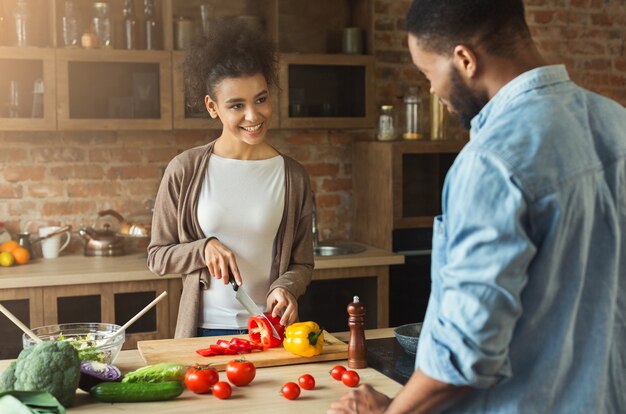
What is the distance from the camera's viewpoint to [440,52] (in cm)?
138

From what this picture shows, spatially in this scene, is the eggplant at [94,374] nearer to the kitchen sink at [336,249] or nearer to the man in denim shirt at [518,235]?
the man in denim shirt at [518,235]

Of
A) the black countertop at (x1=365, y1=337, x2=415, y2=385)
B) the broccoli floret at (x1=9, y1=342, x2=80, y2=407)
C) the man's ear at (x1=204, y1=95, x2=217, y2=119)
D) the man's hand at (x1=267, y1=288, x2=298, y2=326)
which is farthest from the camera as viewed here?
the man's ear at (x1=204, y1=95, x2=217, y2=119)

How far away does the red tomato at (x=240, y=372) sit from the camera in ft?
6.77

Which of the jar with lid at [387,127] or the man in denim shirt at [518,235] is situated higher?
the jar with lid at [387,127]

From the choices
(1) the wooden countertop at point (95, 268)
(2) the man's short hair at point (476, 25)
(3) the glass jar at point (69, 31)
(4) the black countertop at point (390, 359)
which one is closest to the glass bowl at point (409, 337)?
(4) the black countertop at point (390, 359)

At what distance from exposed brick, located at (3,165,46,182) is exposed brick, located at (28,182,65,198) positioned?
42mm

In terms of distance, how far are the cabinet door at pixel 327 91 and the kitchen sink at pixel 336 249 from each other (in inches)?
26.6

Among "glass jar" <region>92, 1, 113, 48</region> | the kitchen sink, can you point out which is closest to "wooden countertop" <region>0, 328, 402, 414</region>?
the kitchen sink

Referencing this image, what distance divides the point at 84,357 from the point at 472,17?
1.35m

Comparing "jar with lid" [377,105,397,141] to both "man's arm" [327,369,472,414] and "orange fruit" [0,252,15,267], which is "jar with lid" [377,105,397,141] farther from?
"man's arm" [327,369,472,414]

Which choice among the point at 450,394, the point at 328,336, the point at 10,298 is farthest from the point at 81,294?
the point at 450,394

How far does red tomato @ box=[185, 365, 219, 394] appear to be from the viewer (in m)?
2.03

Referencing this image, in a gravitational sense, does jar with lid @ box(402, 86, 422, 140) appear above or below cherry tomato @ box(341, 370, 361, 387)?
above

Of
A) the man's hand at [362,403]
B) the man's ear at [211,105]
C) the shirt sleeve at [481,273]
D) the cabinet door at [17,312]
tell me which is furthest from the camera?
the cabinet door at [17,312]
